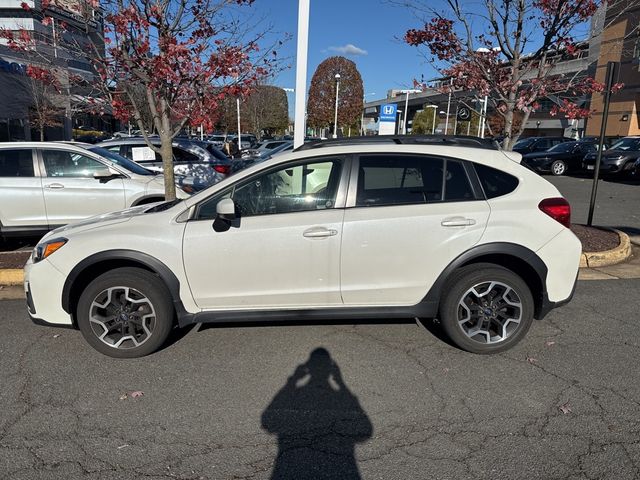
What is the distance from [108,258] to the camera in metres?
3.57

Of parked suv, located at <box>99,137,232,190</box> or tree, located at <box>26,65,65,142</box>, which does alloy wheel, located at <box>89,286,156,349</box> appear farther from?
tree, located at <box>26,65,65,142</box>

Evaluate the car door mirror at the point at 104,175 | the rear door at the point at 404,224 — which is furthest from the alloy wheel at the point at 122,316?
the car door mirror at the point at 104,175

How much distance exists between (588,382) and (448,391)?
3.44 feet

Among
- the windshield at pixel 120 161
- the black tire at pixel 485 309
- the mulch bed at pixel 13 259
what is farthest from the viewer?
the windshield at pixel 120 161

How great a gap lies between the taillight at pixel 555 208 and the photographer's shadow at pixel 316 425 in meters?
2.09

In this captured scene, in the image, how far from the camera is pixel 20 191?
267 inches

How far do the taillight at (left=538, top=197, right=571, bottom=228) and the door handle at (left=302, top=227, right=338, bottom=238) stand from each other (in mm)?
1693

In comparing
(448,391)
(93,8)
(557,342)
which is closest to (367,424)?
(448,391)

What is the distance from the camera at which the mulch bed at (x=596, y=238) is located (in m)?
6.54

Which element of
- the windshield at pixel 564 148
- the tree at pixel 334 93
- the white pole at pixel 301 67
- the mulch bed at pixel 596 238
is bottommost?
the mulch bed at pixel 596 238

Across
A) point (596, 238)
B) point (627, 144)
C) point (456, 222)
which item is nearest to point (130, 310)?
point (456, 222)

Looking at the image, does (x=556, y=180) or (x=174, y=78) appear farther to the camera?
(x=556, y=180)

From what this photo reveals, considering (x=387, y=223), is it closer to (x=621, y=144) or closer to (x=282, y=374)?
(x=282, y=374)

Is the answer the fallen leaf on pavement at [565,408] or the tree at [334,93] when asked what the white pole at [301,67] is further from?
the tree at [334,93]
